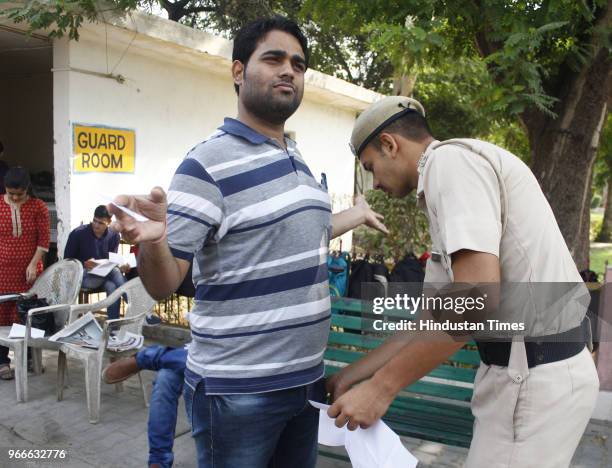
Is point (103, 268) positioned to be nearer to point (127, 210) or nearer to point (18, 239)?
point (18, 239)

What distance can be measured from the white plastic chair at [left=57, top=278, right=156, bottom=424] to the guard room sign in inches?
92.2

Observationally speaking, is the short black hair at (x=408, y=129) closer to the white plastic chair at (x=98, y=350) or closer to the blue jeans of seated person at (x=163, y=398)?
the blue jeans of seated person at (x=163, y=398)

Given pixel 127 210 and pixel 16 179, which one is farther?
pixel 16 179

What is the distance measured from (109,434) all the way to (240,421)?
2.64 metres

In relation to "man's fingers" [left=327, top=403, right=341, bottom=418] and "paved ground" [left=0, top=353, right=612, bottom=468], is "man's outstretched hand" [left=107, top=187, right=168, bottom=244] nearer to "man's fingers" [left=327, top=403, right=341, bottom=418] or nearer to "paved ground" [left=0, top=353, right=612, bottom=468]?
"man's fingers" [left=327, top=403, right=341, bottom=418]

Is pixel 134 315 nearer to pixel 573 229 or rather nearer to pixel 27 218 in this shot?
pixel 27 218

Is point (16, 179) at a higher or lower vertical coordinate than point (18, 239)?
higher

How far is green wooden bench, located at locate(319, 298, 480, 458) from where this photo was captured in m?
2.88

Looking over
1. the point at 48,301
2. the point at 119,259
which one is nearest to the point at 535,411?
the point at 48,301

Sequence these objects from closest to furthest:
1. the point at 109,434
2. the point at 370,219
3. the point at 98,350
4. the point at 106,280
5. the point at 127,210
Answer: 1. the point at 127,210
2. the point at 370,219
3. the point at 109,434
4. the point at 98,350
5. the point at 106,280

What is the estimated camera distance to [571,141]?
497 cm

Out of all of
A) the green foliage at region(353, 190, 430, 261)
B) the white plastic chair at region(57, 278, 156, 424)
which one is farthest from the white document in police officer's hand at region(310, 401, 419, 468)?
the green foliage at region(353, 190, 430, 261)

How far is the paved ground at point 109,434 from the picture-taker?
3488 mm

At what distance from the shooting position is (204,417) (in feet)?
5.25
